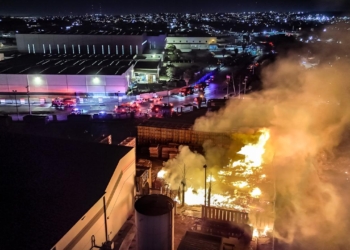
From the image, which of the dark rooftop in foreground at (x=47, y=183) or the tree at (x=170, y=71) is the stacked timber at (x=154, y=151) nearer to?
the dark rooftop in foreground at (x=47, y=183)

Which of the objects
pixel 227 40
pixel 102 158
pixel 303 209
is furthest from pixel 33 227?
pixel 227 40

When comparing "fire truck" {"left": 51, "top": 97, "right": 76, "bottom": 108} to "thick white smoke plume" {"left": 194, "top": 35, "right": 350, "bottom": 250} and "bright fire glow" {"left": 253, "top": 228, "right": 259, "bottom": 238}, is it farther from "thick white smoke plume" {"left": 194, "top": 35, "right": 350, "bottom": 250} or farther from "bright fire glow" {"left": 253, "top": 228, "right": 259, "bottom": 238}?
"bright fire glow" {"left": 253, "top": 228, "right": 259, "bottom": 238}

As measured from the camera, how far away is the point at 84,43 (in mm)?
32844

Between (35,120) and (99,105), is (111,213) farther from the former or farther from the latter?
(99,105)

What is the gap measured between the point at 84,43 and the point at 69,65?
8.48 metres

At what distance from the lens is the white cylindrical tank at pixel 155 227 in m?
5.26

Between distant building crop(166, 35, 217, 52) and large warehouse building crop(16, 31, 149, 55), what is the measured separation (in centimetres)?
873

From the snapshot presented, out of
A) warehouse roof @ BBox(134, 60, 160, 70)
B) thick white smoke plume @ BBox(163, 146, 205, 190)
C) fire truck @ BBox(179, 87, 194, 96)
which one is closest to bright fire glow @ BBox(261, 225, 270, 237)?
thick white smoke plume @ BBox(163, 146, 205, 190)

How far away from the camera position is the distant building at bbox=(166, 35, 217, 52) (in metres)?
41.5

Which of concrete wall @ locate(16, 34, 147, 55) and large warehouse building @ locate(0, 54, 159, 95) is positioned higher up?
concrete wall @ locate(16, 34, 147, 55)

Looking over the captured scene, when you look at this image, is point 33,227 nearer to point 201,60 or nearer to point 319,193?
point 319,193

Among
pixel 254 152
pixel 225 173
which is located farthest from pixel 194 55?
pixel 225 173

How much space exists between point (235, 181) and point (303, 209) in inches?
76.1

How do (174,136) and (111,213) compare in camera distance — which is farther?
(174,136)
